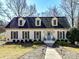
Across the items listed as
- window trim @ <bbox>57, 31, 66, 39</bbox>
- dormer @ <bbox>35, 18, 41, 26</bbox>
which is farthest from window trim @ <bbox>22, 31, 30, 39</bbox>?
window trim @ <bbox>57, 31, 66, 39</bbox>

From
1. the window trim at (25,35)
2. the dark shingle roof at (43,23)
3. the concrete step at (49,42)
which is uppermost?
the dark shingle roof at (43,23)

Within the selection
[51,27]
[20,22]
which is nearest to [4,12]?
[20,22]

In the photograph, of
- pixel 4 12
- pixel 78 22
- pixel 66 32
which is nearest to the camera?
pixel 66 32

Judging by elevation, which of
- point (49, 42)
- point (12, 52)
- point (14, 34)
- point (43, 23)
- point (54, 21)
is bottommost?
point (49, 42)

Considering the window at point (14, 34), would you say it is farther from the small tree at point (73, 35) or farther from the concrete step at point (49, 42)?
the small tree at point (73, 35)

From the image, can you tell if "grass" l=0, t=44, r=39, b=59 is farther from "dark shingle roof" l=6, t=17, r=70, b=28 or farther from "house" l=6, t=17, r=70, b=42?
"dark shingle roof" l=6, t=17, r=70, b=28

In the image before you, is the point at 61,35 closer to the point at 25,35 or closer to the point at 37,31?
the point at 37,31

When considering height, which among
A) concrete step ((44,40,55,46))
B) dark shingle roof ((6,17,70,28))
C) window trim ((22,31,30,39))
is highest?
dark shingle roof ((6,17,70,28))

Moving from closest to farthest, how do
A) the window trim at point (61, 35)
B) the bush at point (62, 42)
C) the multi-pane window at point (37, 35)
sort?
1. the bush at point (62, 42)
2. the window trim at point (61, 35)
3. the multi-pane window at point (37, 35)

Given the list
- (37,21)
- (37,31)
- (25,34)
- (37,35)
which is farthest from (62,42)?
(25,34)

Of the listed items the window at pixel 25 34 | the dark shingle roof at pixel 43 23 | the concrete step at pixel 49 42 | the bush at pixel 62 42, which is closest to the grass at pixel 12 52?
the bush at pixel 62 42

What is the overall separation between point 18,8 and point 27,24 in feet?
52.2

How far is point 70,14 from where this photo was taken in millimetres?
54562

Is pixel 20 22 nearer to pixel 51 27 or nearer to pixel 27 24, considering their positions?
pixel 27 24
